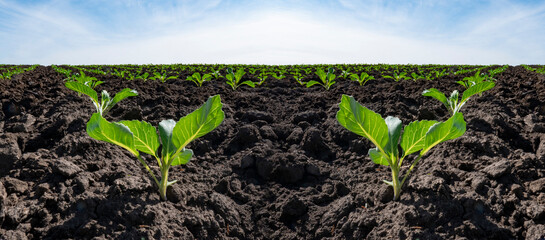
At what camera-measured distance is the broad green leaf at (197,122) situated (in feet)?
6.93

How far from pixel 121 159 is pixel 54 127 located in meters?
0.81

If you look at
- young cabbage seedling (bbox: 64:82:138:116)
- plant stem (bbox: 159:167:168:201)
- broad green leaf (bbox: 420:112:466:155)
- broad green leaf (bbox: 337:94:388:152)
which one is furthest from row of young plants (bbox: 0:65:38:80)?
broad green leaf (bbox: 420:112:466:155)

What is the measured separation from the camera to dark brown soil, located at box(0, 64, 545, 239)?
6.15 feet

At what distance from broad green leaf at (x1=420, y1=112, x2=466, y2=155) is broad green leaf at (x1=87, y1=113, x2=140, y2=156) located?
1.68 meters

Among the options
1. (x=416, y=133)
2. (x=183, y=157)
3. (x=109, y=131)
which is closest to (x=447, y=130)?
(x=416, y=133)

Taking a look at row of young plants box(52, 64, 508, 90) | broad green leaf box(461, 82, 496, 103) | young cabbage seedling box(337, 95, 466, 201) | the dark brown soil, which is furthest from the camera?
row of young plants box(52, 64, 508, 90)

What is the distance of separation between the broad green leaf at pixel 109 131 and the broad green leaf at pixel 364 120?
1222 millimetres

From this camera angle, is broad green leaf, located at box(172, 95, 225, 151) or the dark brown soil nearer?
the dark brown soil

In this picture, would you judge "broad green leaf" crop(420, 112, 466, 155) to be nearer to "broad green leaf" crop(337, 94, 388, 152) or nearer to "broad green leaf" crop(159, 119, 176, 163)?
"broad green leaf" crop(337, 94, 388, 152)

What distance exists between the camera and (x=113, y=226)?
1837 millimetres

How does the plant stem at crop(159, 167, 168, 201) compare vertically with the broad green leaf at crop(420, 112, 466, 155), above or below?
below

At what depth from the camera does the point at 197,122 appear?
83.7 inches

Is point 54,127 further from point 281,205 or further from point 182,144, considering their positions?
point 281,205

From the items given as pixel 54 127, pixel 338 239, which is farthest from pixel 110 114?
pixel 338 239
